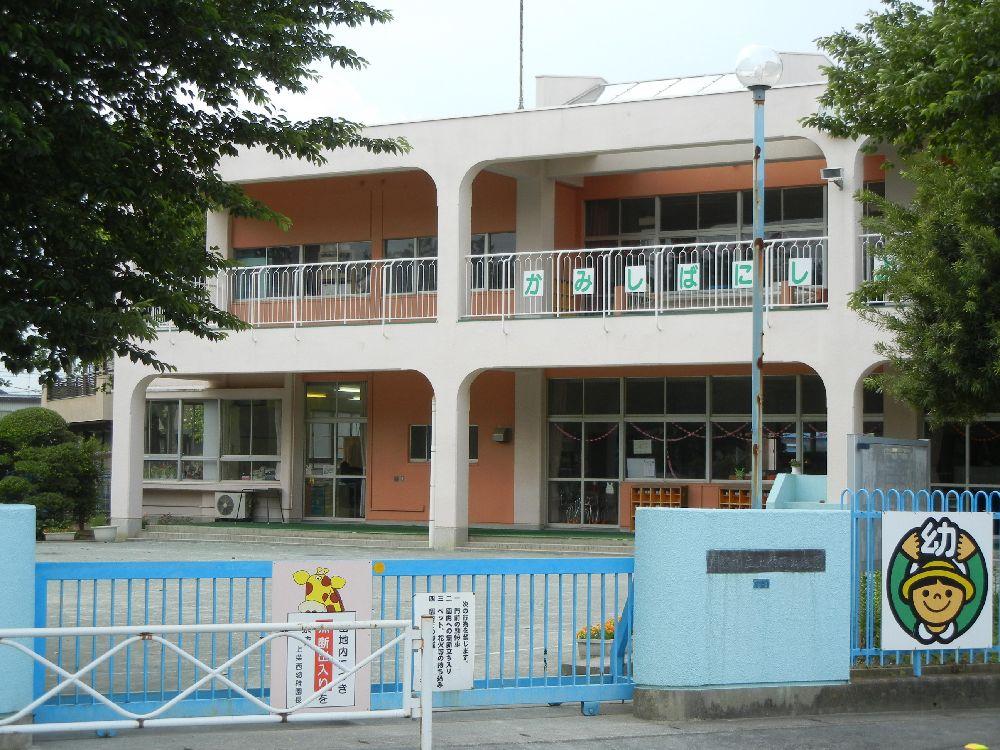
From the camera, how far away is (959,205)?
14062 mm

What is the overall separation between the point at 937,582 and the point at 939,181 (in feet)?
20.9

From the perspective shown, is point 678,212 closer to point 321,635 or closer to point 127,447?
point 127,447

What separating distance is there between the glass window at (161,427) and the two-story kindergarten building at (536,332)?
0.05 meters

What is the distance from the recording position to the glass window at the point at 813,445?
25.1 metres

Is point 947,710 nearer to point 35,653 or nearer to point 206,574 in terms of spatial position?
point 206,574

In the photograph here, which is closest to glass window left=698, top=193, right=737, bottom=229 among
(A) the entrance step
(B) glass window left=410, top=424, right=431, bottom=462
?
(B) glass window left=410, top=424, right=431, bottom=462

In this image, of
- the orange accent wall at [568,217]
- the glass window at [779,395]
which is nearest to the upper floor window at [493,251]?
the orange accent wall at [568,217]

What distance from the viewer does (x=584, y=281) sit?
22.5m

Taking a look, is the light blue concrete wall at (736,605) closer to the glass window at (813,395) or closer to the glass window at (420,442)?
the glass window at (813,395)

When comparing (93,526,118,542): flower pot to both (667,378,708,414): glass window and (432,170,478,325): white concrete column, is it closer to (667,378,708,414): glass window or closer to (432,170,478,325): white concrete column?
(432,170,478,325): white concrete column

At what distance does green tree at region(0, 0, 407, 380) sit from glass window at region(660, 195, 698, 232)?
14821 millimetres

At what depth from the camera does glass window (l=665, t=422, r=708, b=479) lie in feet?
85.8

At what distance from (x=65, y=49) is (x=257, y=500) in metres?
20.5

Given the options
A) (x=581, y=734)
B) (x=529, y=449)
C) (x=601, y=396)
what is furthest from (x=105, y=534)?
(x=581, y=734)
